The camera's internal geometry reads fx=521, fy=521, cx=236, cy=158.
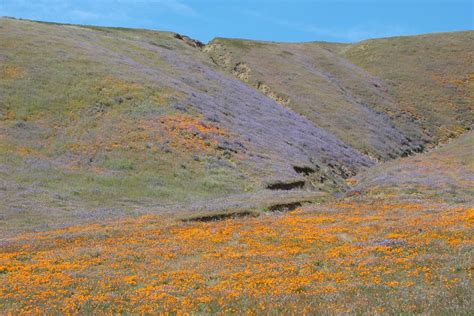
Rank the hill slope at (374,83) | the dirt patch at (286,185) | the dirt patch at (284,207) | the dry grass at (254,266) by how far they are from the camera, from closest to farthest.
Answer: the dry grass at (254,266)
the dirt patch at (284,207)
the dirt patch at (286,185)
the hill slope at (374,83)

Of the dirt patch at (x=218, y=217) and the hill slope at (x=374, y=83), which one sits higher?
the hill slope at (x=374, y=83)

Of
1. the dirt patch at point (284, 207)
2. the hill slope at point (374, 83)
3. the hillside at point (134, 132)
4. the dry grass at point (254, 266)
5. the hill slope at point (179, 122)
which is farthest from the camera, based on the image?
the hill slope at point (374, 83)

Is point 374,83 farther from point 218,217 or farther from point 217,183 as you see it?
point 218,217

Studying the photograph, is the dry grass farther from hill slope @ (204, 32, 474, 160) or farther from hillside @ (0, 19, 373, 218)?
hill slope @ (204, 32, 474, 160)

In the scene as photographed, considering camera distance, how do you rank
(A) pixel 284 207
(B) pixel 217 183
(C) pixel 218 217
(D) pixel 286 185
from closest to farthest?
1. (C) pixel 218 217
2. (A) pixel 284 207
3. (B) pixel 217 183
4. (D) pixel 286 185

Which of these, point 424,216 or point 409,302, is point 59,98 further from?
point 409,302

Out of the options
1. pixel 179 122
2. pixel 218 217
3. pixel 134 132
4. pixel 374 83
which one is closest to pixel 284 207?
pixel 218 217

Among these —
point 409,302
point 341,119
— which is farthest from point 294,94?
point 409,302

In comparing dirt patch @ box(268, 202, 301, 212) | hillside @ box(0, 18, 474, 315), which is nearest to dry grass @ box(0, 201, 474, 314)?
hillside @ box(0, 18, 474, 315)

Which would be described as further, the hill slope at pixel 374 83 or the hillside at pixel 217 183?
the hill slope at pixel 374 83

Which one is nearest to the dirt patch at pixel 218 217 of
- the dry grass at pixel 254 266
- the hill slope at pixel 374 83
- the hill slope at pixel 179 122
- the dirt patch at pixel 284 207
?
the hill slope at pixel 179 122

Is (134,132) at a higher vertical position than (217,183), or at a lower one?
higher

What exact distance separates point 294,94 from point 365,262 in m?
67.5

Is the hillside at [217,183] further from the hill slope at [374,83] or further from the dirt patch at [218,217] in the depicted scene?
the hill slope at [374,83]
